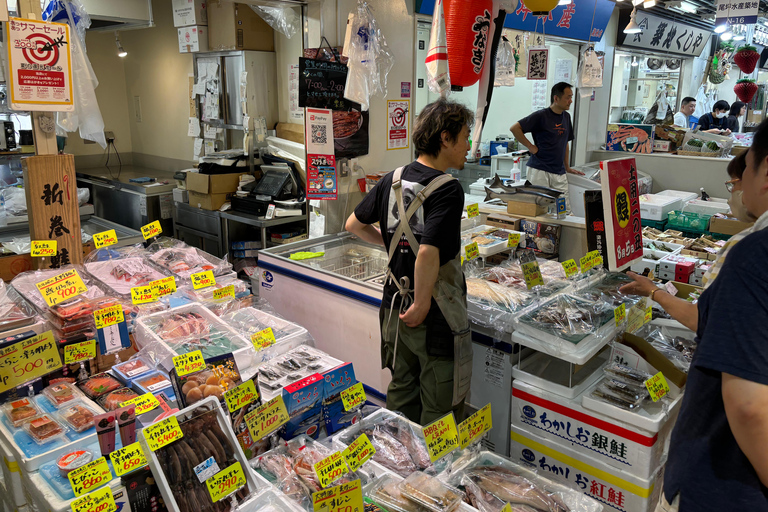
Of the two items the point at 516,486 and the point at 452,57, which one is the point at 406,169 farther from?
the point at 516,486

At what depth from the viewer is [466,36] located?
3.02 metres

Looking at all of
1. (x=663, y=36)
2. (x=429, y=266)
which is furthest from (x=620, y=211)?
(x=663, y=36)

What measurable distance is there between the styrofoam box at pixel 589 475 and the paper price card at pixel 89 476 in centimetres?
164

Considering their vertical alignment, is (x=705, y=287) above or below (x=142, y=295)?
above

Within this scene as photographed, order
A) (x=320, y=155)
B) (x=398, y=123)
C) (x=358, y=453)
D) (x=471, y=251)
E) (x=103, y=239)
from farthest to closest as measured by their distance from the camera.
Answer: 1. (x=398, y=123)
2. (x=320, y=155)
3. (x=471, y=251)
4. (x=103, y=239)
5. (x=358, y=453)

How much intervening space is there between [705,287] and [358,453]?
64.9 inches

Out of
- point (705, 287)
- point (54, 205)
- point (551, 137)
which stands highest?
point (551, 137)

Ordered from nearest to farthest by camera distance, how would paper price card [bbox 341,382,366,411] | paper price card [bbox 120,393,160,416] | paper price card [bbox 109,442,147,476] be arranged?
paper price card [bbox 109,442,147,476] → paper price card [bbox 120,393,160,416] → paper price card [bbox 341,382,366,411]

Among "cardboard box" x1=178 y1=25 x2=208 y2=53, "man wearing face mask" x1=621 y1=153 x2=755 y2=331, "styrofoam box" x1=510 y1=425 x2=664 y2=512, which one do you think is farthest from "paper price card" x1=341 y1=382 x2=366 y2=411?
"cardboard box" x1=178 y1=25 x2=208 y2=53

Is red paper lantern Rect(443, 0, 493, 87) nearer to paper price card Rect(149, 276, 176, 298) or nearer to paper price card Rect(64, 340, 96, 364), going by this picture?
paper price card Rect(149, 276, 176, 298)

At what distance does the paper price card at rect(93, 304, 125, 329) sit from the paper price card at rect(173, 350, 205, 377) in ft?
1.73

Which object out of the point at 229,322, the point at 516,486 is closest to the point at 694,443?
the point at 516,486

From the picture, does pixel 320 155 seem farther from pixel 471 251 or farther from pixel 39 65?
pixel 39 65

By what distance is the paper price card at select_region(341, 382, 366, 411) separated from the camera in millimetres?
2279
